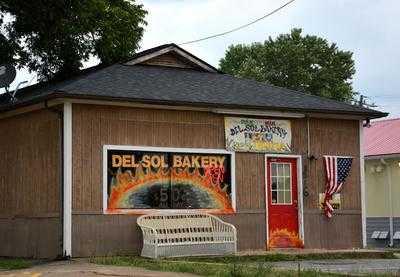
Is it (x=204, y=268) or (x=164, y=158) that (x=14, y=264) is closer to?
(x=164, y=158)

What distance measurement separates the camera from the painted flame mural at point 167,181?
18844 mm

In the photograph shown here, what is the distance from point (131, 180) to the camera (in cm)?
1900

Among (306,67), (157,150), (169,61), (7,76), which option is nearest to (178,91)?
(157,150)

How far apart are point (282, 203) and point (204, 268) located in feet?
20.6

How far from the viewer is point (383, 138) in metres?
31.5

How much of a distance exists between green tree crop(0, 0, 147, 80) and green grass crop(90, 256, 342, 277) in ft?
29.2

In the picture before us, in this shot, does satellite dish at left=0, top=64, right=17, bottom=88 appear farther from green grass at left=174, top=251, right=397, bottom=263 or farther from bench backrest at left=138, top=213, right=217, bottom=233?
green grass at left=174, top=251, right=397, bottom=263

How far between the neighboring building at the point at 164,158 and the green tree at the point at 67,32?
328cm

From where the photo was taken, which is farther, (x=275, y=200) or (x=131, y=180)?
(x=275, y=200)

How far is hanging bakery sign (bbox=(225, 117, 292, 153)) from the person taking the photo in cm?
2030

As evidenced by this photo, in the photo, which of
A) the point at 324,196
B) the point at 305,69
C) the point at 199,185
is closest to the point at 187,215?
the point at 199,185

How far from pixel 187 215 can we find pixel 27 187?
3.90 m

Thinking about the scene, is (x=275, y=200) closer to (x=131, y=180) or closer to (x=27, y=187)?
(x=131, y=180)

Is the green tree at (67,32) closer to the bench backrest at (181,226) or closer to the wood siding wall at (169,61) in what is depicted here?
the wood siding wall at (169,61)
